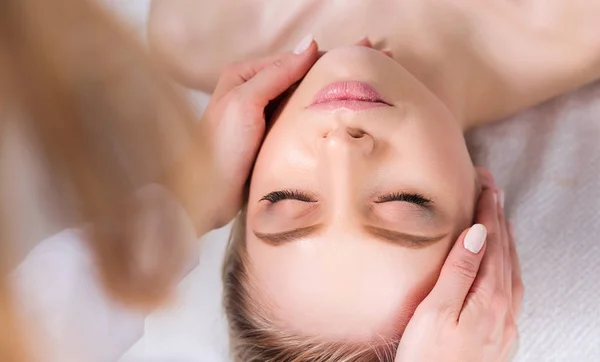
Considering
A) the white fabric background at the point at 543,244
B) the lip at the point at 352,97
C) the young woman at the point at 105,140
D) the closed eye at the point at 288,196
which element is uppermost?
the young woman at the point at 105,140

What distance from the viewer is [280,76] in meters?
0.88

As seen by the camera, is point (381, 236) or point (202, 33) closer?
point (381, 236)

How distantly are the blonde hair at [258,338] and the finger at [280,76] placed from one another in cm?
17

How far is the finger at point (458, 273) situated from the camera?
76 centimetres

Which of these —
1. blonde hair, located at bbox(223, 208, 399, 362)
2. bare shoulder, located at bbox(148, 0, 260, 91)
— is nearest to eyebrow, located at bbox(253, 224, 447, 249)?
blonde hair, located at bbox(223, 208, 399, 362)

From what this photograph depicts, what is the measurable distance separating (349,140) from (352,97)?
0.06 metres

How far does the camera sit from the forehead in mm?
742

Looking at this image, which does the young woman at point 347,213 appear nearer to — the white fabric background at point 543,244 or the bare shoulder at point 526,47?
the bare shoulder at point 526,47

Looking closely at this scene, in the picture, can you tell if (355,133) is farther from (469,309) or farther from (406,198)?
(469,309)

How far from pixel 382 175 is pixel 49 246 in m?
0.40

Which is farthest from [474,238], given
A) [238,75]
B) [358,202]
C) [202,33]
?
[202,33]

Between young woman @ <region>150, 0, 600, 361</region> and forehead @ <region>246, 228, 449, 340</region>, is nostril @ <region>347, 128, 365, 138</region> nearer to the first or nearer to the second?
young woman @ <region>150, 0, 600, 361</region>

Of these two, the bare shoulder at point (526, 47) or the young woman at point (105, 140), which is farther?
the bare shoulder at point (526, 47)

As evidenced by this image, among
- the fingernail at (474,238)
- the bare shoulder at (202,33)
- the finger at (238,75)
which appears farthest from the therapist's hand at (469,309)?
the bare shoulder at (202,33)
